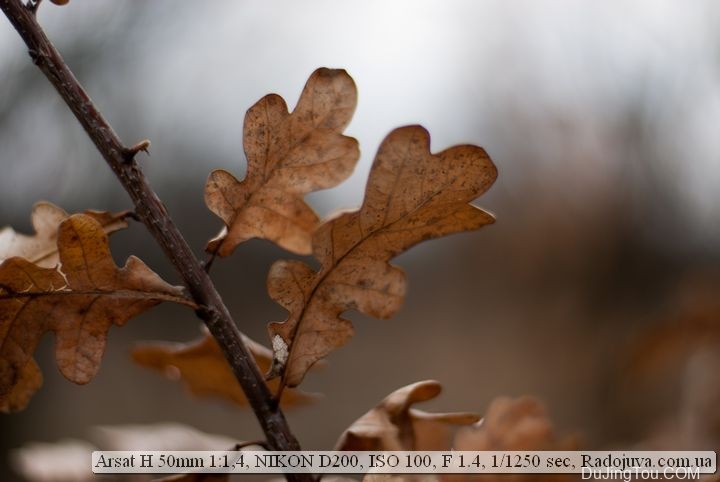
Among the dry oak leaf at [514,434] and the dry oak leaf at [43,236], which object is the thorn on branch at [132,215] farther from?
the dry oak leaf at [514,434]

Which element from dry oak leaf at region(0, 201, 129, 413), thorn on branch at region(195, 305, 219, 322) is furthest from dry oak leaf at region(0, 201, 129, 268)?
thorn on branch at region(195, 305, 219, 322)

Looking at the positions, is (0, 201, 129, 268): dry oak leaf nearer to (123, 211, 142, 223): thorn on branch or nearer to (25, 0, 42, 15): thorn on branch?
(123, 211, 142, 223): thorn on branch

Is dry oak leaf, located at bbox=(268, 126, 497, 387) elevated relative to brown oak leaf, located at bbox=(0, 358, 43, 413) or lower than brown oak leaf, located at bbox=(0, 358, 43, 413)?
elevated

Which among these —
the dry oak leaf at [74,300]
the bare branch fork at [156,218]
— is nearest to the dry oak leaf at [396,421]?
the bare branch fork at [156,218]

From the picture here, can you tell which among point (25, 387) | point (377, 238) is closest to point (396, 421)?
point (377, 238)

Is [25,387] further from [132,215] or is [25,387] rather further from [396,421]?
[396,421]

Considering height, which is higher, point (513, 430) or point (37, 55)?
point (37, 55)

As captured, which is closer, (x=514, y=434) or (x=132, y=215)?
(x=132, y=215)
